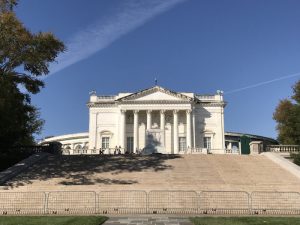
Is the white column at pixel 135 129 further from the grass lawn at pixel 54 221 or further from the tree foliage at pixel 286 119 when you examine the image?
the grass lawn at pixel 54 221

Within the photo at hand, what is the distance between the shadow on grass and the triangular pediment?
27.9 metres

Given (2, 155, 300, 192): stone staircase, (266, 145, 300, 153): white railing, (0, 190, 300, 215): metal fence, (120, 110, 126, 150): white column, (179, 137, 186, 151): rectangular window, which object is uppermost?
(120, 110, 126, 150): white column

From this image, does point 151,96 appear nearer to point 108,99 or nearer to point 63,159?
point 108,99

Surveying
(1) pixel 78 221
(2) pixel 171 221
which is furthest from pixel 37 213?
(2) pixel 171 221

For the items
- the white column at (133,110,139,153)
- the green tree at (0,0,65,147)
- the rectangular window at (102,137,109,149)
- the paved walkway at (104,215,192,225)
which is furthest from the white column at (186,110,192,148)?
the paved walkway at (104,215,192,225)

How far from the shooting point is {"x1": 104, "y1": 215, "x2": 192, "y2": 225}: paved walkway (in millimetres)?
13914

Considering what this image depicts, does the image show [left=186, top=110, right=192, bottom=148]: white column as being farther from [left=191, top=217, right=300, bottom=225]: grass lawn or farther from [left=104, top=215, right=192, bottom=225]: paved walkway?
[left=191, top=217, right=300, bottom=225]: grass lawn

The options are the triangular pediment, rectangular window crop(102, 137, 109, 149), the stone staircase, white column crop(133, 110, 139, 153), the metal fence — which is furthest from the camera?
rectangular window crop(102, 137, 109, 149)

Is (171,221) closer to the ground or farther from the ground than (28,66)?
closer to the ground

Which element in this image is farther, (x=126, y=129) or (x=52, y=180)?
(x=126, y=129)

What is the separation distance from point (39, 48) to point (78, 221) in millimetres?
18512

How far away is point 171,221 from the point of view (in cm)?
1436

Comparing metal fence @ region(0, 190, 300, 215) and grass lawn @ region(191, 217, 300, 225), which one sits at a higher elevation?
metal fence @ region(0, 190, 300, 215)

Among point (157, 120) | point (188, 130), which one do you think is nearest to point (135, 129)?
point (157, 120)
